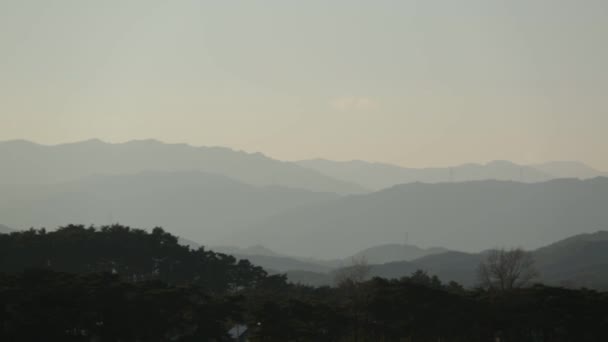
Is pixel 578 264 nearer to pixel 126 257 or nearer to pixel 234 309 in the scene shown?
pixel 126 257

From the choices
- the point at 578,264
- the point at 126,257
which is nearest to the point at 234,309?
the point at 126,257

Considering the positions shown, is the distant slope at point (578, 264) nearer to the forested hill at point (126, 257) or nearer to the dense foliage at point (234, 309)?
the forested hill at point (126, 257)

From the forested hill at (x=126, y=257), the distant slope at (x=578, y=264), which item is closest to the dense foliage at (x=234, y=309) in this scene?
the forested hill at (x=126, y=257)

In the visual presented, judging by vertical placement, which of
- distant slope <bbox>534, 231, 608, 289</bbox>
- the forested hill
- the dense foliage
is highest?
distant slope <bbox>534, 231, 608, 289</bbox>

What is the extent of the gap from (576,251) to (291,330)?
157177 mm

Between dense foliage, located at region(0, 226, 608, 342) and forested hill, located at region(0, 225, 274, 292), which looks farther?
forested hill, located at region(0, 225, 274, 292)

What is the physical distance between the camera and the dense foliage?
4853 centimetres

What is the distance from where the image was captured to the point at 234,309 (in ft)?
181

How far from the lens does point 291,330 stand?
180ft

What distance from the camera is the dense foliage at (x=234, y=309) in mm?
48531

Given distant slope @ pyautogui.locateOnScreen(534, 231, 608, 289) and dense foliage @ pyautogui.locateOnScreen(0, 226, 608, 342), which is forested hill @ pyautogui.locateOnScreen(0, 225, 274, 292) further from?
distant slope @ pyautogui.locateOnScreen(534, 231, 608, 289)

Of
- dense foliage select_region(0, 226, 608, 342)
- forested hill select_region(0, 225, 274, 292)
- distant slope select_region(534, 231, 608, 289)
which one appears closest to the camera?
dense foliage select_region(0, 226, 608, 342)

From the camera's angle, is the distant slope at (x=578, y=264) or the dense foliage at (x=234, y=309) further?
the distant slope at (x=578, y=264)

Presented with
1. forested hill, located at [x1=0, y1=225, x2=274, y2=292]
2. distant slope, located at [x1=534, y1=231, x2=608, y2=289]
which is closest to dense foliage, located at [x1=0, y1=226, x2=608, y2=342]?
forested hill, located at [x1=0, y1=225, x2=274, y2=292]
